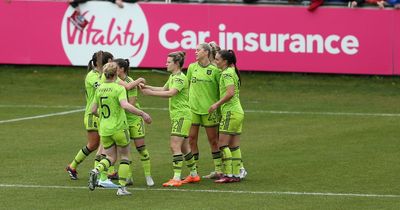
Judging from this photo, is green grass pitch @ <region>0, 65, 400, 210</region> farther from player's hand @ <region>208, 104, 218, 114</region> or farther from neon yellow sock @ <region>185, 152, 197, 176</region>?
player's hand @ <region>208, 104, 218, 114</region>

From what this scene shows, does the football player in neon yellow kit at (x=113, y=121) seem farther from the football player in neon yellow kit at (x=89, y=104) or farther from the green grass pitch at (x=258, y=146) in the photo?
the football player in neon yellow kit at (x=89, y=104)

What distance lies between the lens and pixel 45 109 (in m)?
29.2

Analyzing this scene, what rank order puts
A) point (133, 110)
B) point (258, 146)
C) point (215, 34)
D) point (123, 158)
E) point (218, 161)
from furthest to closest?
point (215, 34) < point (258, 146) < point (218, 161) < point (123, 158) < point (133, 110)

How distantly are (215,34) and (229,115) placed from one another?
13.6m

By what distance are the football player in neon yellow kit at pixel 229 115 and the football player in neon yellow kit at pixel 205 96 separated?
0.68ft

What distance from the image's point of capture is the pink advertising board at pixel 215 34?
106 feet

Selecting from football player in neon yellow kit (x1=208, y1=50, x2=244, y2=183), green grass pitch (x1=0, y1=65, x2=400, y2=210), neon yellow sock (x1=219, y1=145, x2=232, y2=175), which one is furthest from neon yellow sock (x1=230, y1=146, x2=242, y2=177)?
green grass pitch (x1=0, y1=65, x2=400, y2=210)

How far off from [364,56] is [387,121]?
5.93 m

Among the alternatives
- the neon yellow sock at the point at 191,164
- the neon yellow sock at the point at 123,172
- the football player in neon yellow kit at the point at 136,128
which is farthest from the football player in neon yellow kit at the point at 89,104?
the neon yellow sock at the point at 191,164

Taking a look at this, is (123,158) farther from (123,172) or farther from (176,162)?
(176,162)

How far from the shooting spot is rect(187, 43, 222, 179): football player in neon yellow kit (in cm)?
1962

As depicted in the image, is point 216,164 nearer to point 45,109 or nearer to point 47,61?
point 45,109

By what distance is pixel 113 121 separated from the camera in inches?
706

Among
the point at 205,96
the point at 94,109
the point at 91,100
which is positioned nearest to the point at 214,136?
the point at 205,96
